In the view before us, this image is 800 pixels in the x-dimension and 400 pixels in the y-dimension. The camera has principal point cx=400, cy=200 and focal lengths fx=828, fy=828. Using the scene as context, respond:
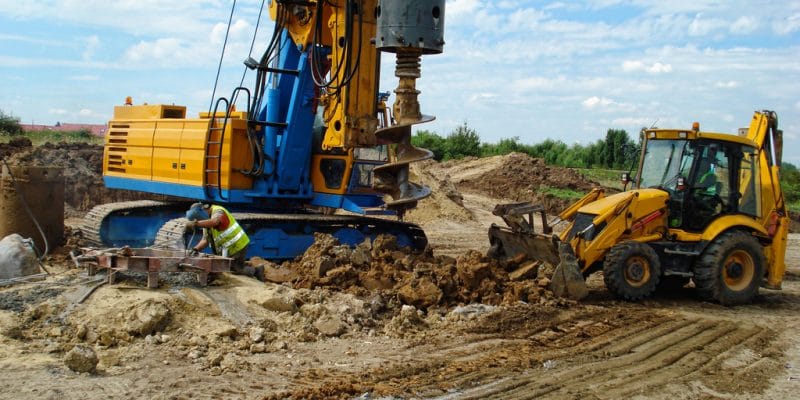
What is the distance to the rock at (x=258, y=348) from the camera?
7391 mm

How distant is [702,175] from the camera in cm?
1076

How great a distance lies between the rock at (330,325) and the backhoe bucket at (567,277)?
116 inches

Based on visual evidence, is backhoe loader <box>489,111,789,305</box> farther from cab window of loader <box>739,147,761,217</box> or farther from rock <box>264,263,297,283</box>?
rock <box>264,263,297,283</box>

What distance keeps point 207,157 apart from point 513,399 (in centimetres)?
707

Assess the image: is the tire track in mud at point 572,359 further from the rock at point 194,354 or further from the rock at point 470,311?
the rock at point 194,354

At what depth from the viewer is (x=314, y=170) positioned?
12.2 metres

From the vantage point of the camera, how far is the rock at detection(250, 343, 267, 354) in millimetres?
7391

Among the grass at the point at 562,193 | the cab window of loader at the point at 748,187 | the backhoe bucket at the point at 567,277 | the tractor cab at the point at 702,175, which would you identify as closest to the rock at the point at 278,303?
the backhoe bucket at the point at 567,277

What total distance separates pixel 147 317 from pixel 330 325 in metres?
1.76

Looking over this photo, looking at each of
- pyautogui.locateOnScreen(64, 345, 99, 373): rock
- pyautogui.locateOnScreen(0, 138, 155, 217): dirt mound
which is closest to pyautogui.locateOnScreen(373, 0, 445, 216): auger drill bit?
pyautogui.locateOnScreen(64, 345, 99, 373): rock

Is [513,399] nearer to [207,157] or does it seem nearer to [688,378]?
[688,378]

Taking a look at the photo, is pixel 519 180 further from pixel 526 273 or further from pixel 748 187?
pixel 526 273

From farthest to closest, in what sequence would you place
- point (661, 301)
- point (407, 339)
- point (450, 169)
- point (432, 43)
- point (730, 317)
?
point (450, 169) → point (661, 301) → point (730, 317) → point (432, 43) → point (407, 339)

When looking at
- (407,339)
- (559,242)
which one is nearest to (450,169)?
(559,242)
